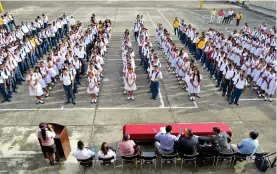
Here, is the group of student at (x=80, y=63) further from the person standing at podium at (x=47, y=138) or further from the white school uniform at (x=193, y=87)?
the white school uniform at (x=193, y=87)

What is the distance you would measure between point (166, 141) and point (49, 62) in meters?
7.59

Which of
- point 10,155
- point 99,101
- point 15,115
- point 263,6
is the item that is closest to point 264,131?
point 99,101

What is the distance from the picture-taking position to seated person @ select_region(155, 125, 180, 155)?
7.15m

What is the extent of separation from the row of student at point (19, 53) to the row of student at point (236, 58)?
10.4 m

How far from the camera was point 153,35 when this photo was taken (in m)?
22.6

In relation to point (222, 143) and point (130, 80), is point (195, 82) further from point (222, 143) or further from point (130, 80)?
point (222, 143)

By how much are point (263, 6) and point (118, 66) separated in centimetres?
3042

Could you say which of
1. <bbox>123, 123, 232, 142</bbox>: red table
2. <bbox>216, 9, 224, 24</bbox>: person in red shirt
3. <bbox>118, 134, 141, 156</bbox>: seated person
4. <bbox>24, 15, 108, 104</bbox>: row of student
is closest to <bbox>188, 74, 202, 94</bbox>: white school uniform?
<bbox>123, 123, 232, 142</bbox>: red table

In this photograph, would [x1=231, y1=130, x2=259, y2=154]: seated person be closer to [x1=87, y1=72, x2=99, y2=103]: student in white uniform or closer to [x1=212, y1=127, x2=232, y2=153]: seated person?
[x1=212, y1=127, x2=232, y2=153]: seated person

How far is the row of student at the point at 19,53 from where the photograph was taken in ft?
37.4

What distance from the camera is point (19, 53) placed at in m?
13.0

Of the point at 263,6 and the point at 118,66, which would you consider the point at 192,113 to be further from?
the point at 263,6

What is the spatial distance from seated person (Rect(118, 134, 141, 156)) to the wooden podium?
6.08 ft

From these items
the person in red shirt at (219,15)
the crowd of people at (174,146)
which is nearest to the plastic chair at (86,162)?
the crowd of people at (174,146)
